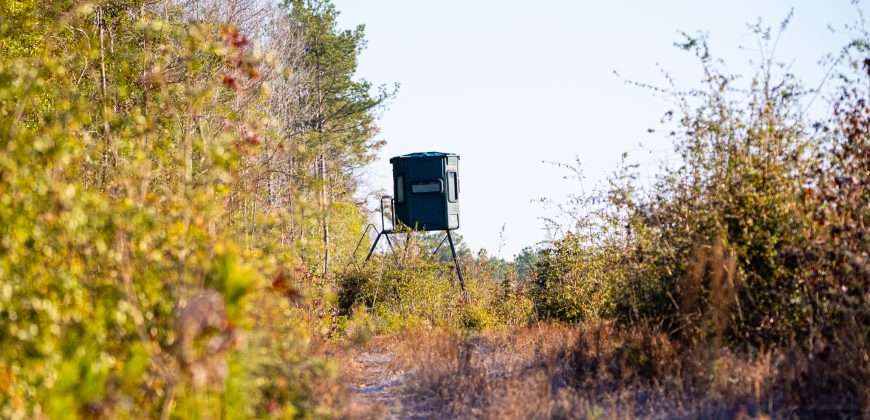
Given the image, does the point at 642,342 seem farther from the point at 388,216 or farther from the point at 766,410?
the point at 388,216

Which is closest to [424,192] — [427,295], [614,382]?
[427,295]

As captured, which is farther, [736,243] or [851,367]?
[736,243]

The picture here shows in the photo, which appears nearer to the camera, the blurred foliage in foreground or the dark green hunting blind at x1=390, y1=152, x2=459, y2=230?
the blurred foliage in foreground

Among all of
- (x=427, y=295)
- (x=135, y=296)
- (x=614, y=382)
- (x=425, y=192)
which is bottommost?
(x=614, y=382)

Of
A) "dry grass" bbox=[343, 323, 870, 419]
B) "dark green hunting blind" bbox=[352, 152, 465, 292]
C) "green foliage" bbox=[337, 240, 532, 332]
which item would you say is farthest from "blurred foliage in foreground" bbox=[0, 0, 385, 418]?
"dark green hunting blind" bbox=[352, 152, 465, 292]

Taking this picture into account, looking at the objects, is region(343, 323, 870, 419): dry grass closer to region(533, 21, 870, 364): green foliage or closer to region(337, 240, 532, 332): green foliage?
region(533, 21, 870, 364): green foliage

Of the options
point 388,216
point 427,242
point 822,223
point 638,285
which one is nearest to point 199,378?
point 822,223

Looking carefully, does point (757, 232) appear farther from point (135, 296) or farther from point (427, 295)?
point (427, 295)

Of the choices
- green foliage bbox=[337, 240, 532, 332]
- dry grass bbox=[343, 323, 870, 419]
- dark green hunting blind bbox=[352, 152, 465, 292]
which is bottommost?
dry grass bbox=[343, 323, 870, 419]

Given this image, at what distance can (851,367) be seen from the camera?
5.31m

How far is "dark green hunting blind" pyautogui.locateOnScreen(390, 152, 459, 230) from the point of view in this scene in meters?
16.9

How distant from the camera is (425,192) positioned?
1692 centimetres

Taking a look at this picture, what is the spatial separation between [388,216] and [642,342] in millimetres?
10610

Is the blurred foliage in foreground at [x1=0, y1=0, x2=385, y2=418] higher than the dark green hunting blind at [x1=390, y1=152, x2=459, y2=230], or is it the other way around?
the dark green hunting blind at [x1=390, y1=152, x2=459, y2=230]
